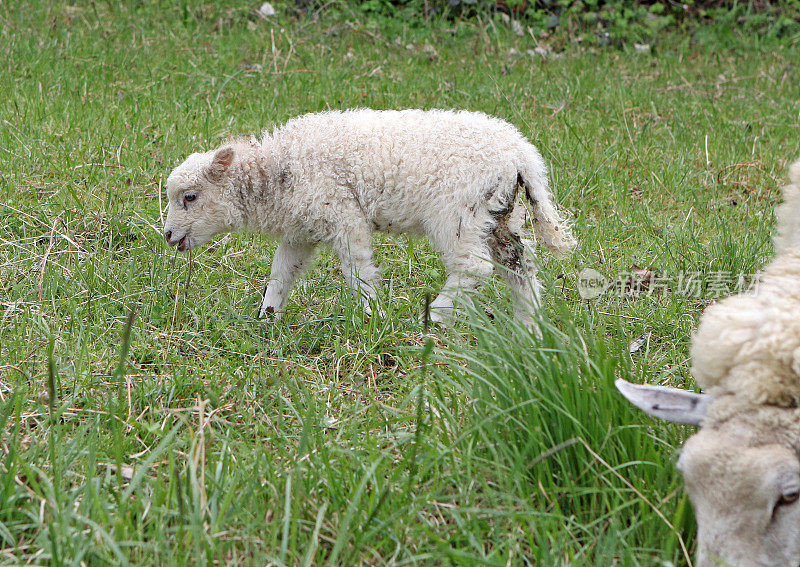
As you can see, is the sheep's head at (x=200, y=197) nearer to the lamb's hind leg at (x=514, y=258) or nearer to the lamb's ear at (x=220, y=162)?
the lamb's ear at (x=220, y=162)

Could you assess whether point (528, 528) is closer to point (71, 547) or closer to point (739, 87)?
point (71, 547)

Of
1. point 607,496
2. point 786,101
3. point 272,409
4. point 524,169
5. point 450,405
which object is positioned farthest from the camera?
point 786,101

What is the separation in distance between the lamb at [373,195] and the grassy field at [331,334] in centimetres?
21

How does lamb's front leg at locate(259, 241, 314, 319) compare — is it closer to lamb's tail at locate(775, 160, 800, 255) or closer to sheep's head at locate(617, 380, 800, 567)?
lamb's tail at locate(775, 160, 800, 255)

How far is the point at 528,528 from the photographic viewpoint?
8.13ft

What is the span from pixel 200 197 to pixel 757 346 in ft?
9.29

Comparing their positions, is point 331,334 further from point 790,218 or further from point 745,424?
point 745,424

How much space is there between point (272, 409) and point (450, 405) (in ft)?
2.20

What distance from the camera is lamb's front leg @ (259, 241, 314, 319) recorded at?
439 centimetres

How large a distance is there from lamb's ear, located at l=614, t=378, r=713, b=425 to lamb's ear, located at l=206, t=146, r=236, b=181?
2.53m

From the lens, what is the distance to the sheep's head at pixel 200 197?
4359 mm

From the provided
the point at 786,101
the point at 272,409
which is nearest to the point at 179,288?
the point at 272,409

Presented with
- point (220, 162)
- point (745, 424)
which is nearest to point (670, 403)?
point (745, 424)

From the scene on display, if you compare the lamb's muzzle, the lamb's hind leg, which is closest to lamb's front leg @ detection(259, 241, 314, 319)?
the lamb's muzzle
